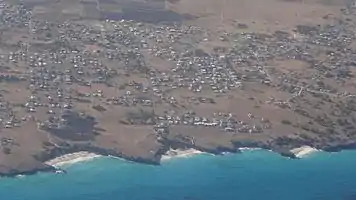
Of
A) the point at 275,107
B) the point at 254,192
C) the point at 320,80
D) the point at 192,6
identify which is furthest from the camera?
the point at 192,6

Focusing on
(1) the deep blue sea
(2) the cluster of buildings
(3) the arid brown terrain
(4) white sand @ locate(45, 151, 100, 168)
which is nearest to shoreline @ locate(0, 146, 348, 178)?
(4) white sand @ locate(45, 151, 100, 168)

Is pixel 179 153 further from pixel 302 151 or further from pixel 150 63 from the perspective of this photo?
pixel 150 63

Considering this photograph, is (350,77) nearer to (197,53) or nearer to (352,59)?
(352,59)

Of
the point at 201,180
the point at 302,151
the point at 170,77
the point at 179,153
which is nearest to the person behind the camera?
the point at 201,180

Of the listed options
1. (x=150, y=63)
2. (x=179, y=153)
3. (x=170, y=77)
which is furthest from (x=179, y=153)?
(x=150, y=63)

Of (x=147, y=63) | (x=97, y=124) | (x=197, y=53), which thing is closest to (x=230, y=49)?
(x=197, y=53)
